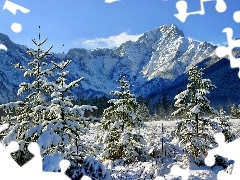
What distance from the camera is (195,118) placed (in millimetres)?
18969

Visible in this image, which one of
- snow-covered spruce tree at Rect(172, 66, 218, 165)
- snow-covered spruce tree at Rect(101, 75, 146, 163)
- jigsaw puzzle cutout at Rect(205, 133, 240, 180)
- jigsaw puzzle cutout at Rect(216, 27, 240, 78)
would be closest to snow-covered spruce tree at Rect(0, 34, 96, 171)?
jigsaw puzzle cutout at Rect(205, 133, 240, 180)

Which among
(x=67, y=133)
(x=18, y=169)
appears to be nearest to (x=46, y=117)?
(x=67, y=133)

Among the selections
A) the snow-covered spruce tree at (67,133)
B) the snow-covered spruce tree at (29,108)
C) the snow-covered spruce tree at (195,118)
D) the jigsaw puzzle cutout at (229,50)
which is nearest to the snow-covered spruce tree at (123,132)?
the snow-covered spruce tree at (195,118)

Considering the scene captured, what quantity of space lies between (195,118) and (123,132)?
3.69 meters

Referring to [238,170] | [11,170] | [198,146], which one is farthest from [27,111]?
[198,146]

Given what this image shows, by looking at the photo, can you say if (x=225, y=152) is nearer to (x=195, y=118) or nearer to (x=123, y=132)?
(x=195, y=118)

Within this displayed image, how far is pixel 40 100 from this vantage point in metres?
11.8

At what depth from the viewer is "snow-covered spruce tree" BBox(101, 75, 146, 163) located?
60.1 ft

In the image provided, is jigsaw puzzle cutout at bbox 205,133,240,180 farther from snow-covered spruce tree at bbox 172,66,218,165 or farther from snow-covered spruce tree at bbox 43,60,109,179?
snow-covered spruce tree at bbox 172,66,218,165

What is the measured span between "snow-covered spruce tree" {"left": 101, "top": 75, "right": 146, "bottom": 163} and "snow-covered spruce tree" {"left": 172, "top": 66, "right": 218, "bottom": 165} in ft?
7.19

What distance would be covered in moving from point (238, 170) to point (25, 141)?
19.6 feet

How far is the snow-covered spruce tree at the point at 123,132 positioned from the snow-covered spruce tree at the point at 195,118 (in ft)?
7.19

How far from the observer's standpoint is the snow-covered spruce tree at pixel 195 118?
1717 cm

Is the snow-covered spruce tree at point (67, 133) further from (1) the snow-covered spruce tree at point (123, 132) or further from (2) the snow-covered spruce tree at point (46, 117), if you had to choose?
(1) the snow-covered spruce tree at point (123, 132)
